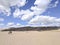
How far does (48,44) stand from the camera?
4047 millimetres

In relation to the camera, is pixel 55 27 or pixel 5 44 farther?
pixel 55 27

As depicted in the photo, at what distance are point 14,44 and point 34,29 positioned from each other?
4295 mm

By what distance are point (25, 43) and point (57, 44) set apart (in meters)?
0.95

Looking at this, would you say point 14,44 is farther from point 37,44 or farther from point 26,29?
point 26,29

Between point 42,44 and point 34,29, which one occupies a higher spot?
point 34,29

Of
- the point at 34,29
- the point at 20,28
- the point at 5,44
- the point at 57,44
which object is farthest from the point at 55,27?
the point at 5,44

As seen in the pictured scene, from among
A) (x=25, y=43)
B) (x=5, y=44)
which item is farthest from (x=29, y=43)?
(x=5, y=44)

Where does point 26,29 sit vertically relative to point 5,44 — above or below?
above

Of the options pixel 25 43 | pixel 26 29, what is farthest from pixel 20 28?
pixel 25 43

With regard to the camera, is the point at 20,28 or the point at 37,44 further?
the point at 20,28

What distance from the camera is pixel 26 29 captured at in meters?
8.40

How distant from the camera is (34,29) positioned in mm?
8289

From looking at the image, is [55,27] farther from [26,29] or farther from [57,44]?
[57,44]

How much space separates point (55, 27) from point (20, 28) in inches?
82.5
